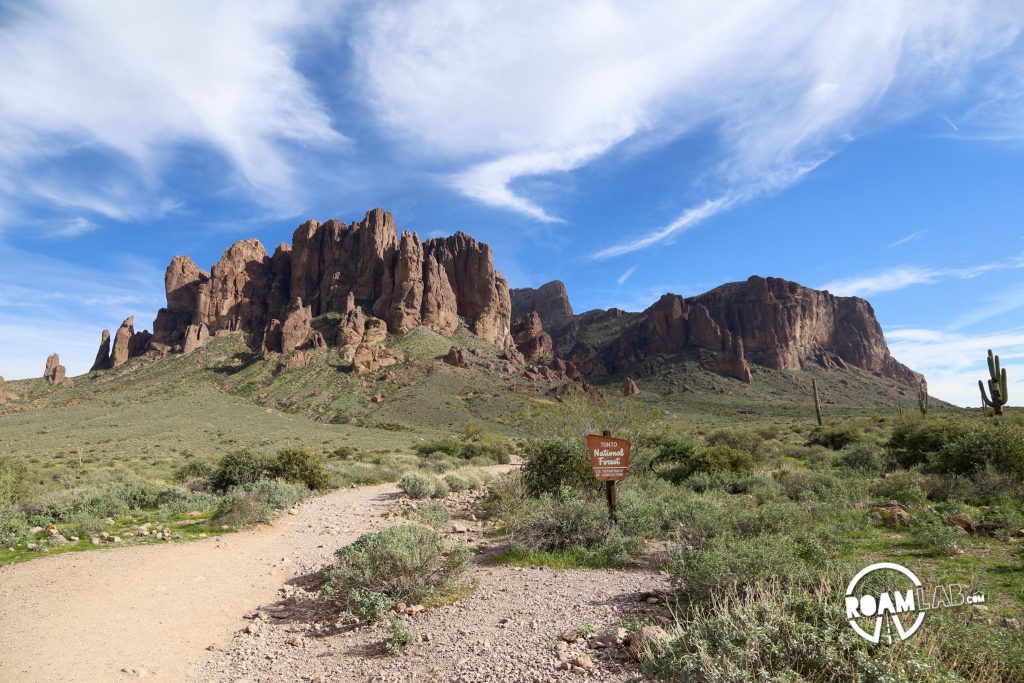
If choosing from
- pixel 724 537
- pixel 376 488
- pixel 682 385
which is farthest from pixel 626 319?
pixel 724 537

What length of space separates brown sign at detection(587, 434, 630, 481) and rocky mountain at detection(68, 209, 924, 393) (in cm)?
7468

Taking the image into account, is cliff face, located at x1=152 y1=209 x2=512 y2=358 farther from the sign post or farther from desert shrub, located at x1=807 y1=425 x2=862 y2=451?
the sign post

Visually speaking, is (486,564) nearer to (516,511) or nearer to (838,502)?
(516,511)

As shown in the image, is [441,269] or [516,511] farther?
[441,269]

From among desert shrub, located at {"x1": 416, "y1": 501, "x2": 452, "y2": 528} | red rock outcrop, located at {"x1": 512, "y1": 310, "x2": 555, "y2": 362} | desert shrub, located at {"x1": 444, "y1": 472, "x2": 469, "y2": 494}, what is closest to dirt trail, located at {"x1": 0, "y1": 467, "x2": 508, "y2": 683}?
desert shrub, located at {"x1": 416, "y1": 501, "x2": 452, "y2": 528}

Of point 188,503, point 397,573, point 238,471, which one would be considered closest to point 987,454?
point 397,573

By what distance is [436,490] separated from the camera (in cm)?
1688

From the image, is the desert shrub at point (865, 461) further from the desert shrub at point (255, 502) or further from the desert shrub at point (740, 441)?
the desert shrub at point (255, 502)

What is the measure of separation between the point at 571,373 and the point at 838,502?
93.8m

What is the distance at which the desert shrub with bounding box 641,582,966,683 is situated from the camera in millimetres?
3408

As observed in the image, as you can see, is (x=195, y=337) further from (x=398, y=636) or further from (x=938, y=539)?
(x=938, y=539)

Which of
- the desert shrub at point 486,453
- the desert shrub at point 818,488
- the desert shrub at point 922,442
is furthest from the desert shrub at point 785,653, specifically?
the desert shrub at point 486,453

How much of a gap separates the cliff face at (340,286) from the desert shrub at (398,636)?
91180 millimetres

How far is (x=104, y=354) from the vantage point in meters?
114
